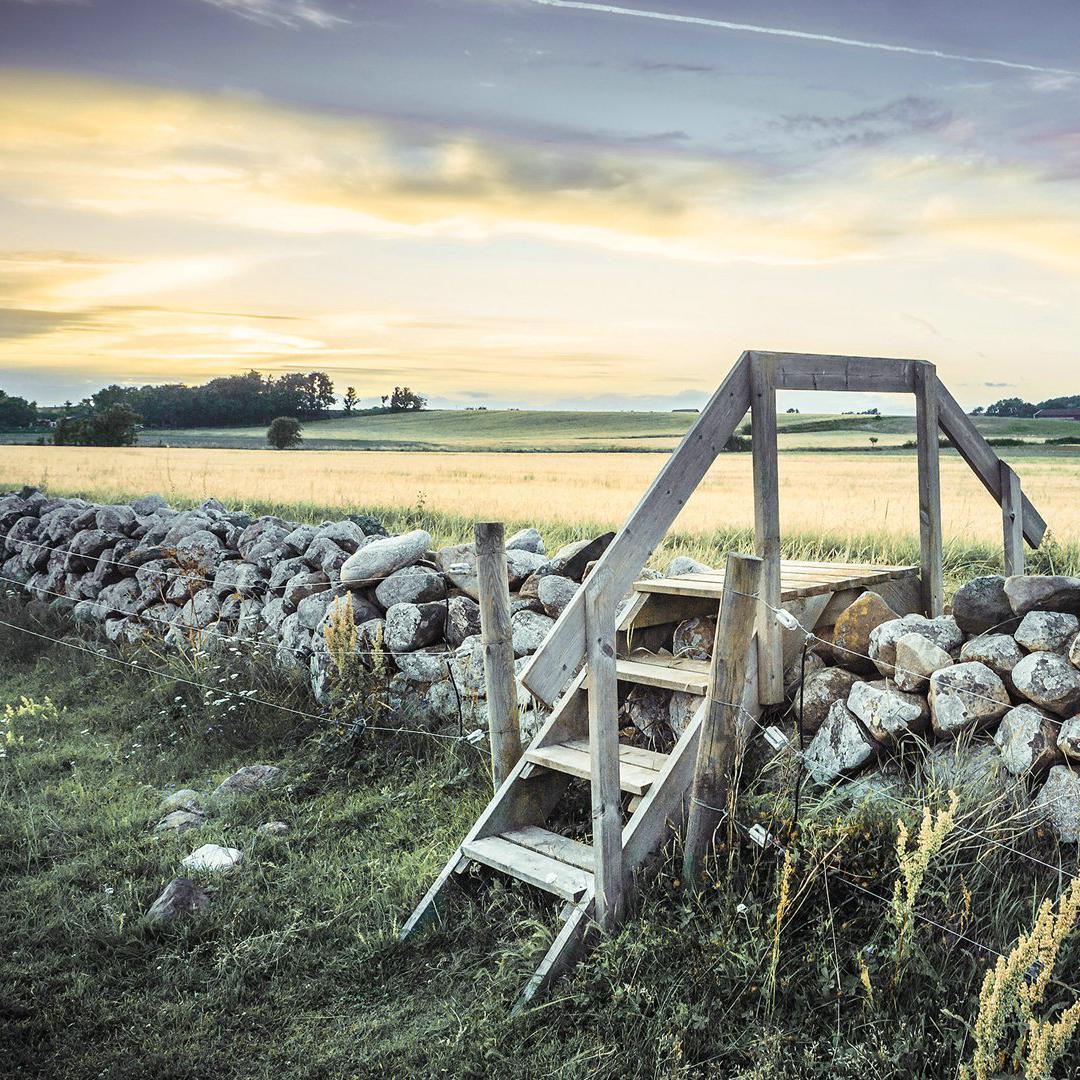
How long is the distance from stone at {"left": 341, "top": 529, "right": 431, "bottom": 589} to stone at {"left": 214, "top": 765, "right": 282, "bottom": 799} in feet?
5.68

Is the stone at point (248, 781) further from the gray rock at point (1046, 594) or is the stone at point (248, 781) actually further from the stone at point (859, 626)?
the gray rock at point (1046, 594)

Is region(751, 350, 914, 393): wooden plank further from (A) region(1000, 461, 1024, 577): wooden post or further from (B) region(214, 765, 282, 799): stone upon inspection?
(B) region(214, 765, 282, 799): stone

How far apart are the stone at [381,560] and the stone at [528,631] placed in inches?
51.0

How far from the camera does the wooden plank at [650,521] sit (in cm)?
392

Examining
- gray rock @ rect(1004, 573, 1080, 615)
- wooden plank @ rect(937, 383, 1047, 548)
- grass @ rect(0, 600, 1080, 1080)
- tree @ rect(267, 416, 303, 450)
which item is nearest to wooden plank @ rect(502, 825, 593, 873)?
grass @ rect(0, 600, 1080, 1080)

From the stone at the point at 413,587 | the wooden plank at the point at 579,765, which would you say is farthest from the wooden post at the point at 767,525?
the stone at the point at 413,587

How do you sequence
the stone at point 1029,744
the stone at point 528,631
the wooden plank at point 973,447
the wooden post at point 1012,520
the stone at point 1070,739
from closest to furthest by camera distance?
the stone at point 1070,739, the stone at point 1029,744, the wooden plank at point 973,447, the wooden post at point 1012,520, the stone at point 528,631

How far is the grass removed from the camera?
361 cm

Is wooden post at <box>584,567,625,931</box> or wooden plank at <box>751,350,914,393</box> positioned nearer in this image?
wooden post at <box>584,567,625,931</box>

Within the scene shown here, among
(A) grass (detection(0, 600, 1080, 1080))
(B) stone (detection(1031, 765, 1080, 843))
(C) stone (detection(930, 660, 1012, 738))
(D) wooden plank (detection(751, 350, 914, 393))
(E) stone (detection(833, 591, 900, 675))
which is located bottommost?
(A) grass (detection(0, 600, 1080, 1080))

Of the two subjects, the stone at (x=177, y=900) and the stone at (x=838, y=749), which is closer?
the stone at (x=177, y=900)

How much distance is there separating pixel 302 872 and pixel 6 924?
4.49 feet

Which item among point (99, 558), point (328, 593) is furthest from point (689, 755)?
point (99, 558)

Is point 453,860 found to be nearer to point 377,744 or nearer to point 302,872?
point 302,872
